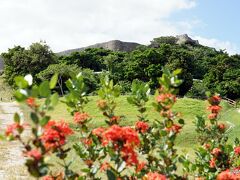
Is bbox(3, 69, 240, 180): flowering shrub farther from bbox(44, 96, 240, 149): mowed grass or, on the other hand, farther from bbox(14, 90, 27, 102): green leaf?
bbox(44, 96, 240, 149): mowed grass

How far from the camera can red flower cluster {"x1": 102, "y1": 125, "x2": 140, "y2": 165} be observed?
336cm

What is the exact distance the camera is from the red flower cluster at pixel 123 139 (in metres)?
3.36

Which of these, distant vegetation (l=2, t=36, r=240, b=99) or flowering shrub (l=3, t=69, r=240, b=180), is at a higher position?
flowering shrub (l=3, t=69, r=240, b=180)

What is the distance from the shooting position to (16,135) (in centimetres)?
306

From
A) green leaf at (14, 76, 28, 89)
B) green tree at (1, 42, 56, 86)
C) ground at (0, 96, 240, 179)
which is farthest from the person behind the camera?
green tree at (1, 42, 56, 86)

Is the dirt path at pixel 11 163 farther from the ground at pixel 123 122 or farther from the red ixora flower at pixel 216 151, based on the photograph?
the red ixora flower at pixel 216 151

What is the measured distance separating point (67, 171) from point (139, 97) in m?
1.27

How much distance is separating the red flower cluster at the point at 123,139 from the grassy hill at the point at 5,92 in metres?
38.8

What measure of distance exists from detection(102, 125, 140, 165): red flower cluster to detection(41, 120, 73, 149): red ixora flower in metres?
0.38

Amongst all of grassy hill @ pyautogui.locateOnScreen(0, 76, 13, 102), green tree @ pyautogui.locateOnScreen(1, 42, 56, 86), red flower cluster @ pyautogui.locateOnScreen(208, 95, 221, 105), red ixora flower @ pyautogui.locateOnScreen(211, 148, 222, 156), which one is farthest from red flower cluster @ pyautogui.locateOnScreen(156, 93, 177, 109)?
green tree @ pyautogui.locateOnScreen(1, 42, 56, 86)

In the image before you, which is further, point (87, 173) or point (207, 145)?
point (207, 145)

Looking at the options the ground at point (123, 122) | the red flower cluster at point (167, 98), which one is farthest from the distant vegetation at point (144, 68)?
the red flower cluster at point (167, 98)

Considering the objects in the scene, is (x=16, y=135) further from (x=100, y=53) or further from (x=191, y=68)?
(x=100, y=53)

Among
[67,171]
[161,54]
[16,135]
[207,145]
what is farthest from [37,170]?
[161,54]
